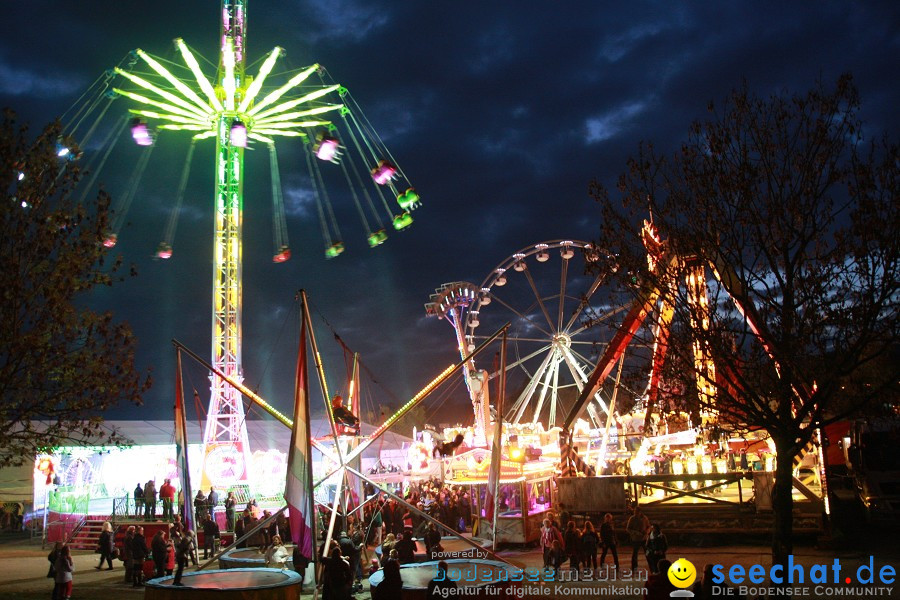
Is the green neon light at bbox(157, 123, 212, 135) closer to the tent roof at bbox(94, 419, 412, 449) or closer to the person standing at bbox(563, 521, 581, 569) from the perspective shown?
the tent roof at bbox(94, 419, 412, 449)

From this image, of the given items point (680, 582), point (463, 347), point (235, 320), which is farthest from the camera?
point (463, 347)

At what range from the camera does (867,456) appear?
22750 mm

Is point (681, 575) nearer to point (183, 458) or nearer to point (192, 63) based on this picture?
point (183, 458)

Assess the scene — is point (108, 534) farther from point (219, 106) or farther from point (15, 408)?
point (219, 106)

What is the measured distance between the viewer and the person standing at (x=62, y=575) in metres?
13.5

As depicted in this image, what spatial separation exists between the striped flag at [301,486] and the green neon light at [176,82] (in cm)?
2223

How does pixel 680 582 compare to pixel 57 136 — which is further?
pixel 57 136

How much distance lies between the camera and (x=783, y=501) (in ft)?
33.9

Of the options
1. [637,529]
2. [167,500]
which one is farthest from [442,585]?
[167,500]

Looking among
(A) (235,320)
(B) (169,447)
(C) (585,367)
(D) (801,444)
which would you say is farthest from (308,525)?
(C) (585,367)

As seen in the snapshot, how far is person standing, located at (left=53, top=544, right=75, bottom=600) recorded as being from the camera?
13.5 m

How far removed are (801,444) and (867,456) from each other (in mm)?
15222

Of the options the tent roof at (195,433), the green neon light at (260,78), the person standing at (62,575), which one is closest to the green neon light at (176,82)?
the green neon light at (260,78)

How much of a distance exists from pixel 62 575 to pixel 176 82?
2242 centimetres
